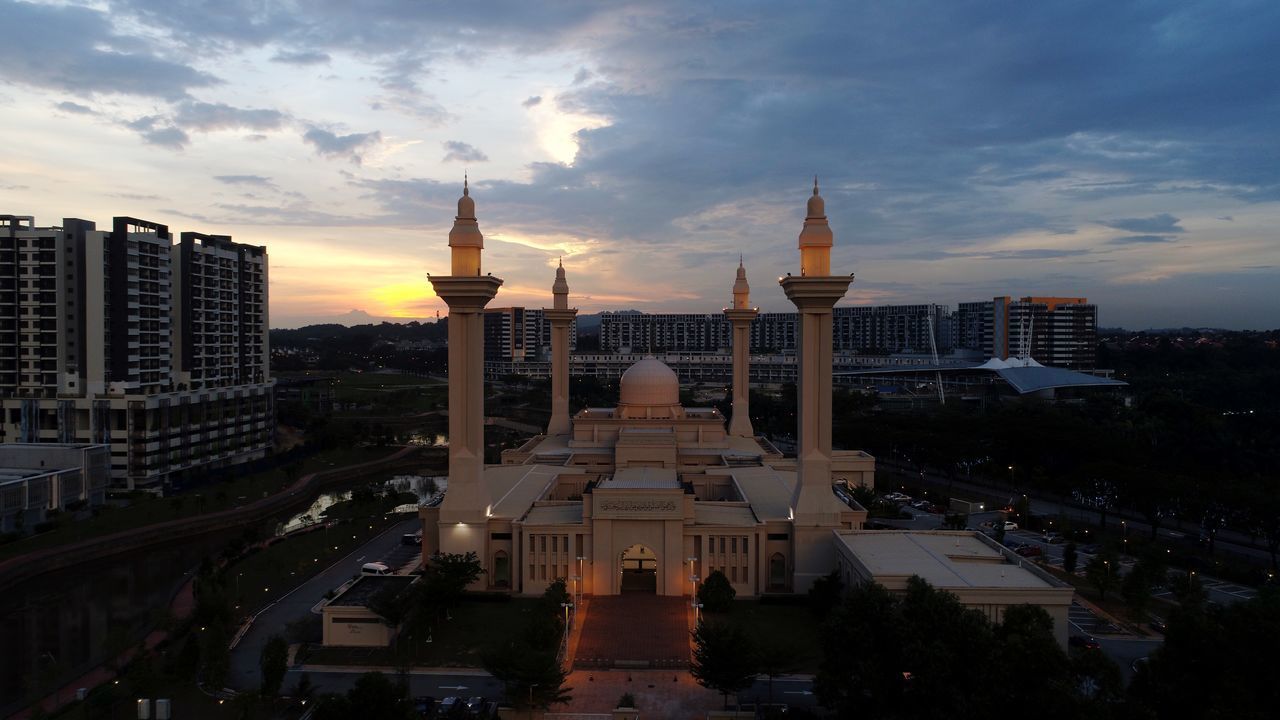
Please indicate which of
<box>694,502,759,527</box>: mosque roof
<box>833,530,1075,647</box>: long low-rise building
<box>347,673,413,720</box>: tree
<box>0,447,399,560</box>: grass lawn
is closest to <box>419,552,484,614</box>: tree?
<box>347,673,413,720</box>: tree

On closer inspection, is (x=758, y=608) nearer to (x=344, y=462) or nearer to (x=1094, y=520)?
(x=1094, y=520)

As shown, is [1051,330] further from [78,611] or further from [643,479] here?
[78,611]

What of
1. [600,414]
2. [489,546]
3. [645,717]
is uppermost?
[600,414]

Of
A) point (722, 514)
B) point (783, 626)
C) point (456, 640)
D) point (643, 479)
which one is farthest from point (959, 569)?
point (456, 640)

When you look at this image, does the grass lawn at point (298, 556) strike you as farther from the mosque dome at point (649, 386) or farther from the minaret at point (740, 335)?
the minaret at point (740, 335)

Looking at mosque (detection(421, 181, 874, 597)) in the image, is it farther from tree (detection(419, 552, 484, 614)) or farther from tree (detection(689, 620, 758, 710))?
tree (detection(689, 620, 758, 710))

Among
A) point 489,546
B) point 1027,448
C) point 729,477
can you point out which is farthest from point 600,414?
point 1027,448
